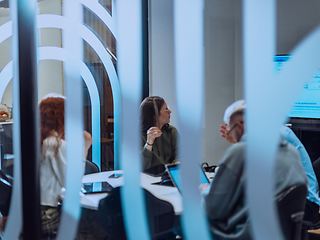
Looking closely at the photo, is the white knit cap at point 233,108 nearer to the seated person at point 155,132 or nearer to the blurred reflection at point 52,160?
the seated person at point 155,132

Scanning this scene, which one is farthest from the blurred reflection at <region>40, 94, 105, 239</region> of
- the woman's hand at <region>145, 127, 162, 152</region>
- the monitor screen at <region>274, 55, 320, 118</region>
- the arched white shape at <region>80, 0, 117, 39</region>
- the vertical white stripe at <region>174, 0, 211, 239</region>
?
the monitor screen at <region>274, 55, 320, 118</region>

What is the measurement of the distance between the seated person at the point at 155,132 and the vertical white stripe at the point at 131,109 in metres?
0.04

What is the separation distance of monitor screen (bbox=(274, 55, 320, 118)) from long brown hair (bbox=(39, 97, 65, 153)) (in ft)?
3.35

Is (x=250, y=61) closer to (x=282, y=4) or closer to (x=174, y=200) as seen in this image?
(x=282, y=4)

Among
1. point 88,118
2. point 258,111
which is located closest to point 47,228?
point 88,118

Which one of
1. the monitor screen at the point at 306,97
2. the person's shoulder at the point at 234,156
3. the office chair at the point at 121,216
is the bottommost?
the office chair at the point at 121,216

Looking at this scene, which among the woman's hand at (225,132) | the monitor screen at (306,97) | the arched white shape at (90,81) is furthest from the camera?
the arched white shape at (90,81)

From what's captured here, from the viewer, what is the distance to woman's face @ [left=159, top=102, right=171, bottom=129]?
4.52ft

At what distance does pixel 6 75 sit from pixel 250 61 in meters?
1.50

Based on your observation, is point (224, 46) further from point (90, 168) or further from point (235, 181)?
point (90, 168)

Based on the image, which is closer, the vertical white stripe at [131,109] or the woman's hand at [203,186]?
the woman's hand at [203,186]

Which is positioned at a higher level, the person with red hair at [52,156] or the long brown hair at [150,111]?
the long brown hair at [150,111]

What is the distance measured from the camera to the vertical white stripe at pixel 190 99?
1.18 m

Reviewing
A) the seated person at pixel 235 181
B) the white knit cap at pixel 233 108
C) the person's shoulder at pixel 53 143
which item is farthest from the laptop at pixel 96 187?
the white knit cap at pixel 233 108
